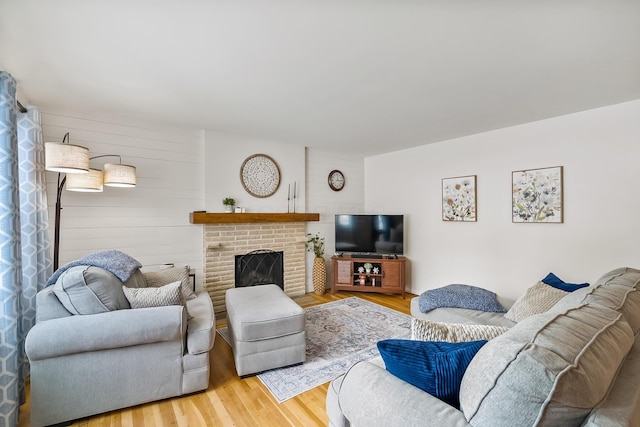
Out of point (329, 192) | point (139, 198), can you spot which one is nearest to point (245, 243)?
point (139, 198)

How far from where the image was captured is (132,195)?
3234mm

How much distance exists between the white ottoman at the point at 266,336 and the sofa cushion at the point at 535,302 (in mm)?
1715

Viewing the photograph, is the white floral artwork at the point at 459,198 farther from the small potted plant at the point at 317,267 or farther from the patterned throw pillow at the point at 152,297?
the patterned throw pillow at the point at 152,297

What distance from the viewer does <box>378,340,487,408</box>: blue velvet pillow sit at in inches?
38.8

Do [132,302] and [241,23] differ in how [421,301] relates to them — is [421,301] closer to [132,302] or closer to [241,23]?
[132,302]

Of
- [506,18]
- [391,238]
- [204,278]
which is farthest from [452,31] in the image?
[204,278]

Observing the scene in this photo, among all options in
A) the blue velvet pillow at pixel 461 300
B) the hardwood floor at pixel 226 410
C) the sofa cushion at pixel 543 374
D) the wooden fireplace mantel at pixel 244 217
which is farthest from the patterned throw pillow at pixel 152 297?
the blue velvet pillow at pixel 461 300

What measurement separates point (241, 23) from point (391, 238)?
3.61 metres

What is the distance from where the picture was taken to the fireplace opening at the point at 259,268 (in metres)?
3.97

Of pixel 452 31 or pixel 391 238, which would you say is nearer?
pixel 452 31

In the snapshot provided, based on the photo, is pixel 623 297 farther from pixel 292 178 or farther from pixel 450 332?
pixel 292 178

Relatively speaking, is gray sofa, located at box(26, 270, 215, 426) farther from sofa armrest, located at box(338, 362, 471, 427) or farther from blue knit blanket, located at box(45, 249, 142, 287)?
sofa armrest, located at box(338, 362, 471, 427)

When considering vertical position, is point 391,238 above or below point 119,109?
below

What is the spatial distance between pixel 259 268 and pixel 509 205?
3370 millimetres
